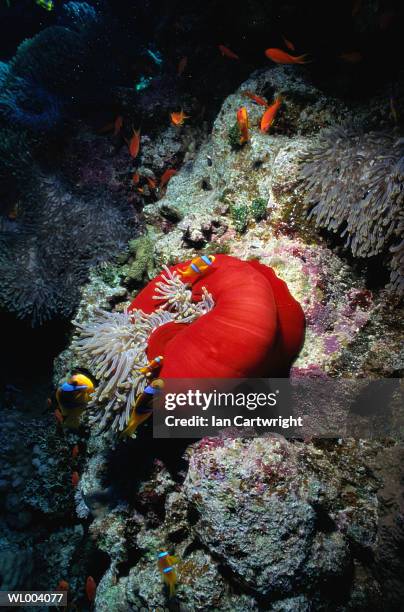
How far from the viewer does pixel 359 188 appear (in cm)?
262

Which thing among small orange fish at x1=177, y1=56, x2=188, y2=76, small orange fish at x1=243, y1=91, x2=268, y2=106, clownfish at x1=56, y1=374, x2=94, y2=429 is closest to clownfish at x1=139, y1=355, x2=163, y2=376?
clownfish at x1=56, y1=374, x2=94, y2=429

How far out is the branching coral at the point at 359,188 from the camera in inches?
98.6

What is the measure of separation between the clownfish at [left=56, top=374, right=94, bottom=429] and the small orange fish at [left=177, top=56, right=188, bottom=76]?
4374 millimetres

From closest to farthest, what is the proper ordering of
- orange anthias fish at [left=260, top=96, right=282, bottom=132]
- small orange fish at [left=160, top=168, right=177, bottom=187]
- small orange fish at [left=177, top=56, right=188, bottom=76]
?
1. orange anthias fish at [left=260, top=96, right=282, bottom=132]
2. small orange fish at [left=160, top=168, right=177, bottom=187]
3. small orange fish at [left=177, top=56, right=188, bottom=76]

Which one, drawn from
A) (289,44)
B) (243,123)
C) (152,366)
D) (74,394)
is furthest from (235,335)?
(289,44)

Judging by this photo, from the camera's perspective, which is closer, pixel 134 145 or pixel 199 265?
pixel 199 265

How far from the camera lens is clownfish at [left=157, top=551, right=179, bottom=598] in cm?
220

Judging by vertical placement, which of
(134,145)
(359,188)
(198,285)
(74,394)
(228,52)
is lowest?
(74,394)

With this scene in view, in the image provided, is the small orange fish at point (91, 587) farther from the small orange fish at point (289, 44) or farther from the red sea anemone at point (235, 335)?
the small orange fish at point (289, 44)

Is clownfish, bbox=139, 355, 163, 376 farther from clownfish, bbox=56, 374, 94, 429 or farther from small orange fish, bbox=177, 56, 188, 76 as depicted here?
small orange fish, bbox=177, 56, 188, 76

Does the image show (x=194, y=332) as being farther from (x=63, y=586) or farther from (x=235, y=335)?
(x=63, y=586)

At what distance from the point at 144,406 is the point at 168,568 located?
963mm

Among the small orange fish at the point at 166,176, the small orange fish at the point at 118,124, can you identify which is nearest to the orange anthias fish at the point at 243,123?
the small orange fish at the point at 166,176

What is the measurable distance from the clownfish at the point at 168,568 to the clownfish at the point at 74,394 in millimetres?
1065
